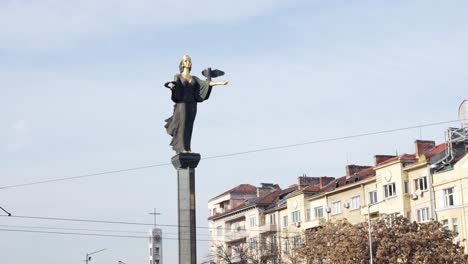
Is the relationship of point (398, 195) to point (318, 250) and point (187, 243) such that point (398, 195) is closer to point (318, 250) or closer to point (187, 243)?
point (318, 250)

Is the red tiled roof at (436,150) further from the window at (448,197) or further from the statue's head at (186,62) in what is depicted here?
the statue's head at (186,62)

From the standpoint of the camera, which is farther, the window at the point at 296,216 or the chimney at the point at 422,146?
the window at the point at 296,216

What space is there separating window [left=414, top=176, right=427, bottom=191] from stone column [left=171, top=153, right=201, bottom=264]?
157ft

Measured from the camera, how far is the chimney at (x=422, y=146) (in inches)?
2960

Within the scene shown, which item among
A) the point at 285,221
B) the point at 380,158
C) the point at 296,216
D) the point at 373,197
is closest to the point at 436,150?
the point at 380,158

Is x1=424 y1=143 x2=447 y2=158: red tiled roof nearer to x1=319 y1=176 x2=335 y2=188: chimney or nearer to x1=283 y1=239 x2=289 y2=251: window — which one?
x1=319 y1=176 x2=335 y2=188: chimney

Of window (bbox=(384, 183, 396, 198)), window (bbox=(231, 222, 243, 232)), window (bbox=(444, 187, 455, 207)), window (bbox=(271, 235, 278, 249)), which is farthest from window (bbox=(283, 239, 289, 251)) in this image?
window (bbox=(444, 187, 455, 207))

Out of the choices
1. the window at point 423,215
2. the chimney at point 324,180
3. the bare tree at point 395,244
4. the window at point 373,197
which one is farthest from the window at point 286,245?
the bare tree at point 395,244

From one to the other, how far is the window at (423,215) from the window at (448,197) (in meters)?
2.31

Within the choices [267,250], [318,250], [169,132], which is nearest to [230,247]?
[267,250]

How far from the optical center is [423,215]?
70312 millimetres

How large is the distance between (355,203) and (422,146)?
7.58 meters

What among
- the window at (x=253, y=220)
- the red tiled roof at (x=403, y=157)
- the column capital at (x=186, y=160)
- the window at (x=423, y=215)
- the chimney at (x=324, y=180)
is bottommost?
Result: the column capital at (x=186, y=160)

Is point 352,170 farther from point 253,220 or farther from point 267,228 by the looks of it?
point 253,220
